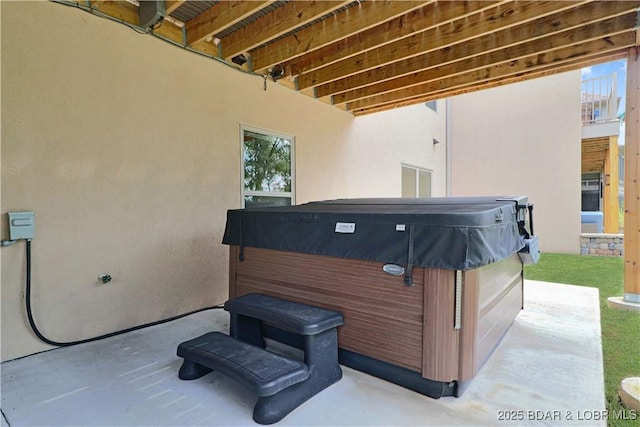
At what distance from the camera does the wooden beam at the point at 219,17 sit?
2879 mm

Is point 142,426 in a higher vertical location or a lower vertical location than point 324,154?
lower

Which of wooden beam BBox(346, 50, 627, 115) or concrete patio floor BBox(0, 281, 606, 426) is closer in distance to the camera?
concrete patio floor BBox(0, 281, 606, 426)

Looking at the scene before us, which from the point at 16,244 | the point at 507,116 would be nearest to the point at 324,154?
the point at 16,244

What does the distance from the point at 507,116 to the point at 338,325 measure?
9.01m

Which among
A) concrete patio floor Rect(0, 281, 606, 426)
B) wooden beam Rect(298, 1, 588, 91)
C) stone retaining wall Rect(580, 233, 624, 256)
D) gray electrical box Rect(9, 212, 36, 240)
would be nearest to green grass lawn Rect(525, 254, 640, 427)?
concrete patio floor Rect(0, 281, 606, 426)

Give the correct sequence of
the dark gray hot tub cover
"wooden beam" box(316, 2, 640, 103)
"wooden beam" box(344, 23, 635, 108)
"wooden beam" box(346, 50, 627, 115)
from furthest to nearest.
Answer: "wooden beam" box(346, 50, 627, 115), "wooden beam" box(344, 23, 635, 108), "wooden beam" box(316, 2, 640, 103), the dark gray hot tub cover

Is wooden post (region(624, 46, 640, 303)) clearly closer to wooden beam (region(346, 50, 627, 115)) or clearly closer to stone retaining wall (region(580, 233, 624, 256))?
wooden beam (region(346, 50, 627, 115))

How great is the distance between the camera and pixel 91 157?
2.95 m

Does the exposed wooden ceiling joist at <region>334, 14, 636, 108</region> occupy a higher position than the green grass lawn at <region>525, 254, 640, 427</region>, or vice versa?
the exposed wooden ceiling joist at <region>334, 14, 636, 108</region>

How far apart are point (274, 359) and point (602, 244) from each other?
9.10 metres

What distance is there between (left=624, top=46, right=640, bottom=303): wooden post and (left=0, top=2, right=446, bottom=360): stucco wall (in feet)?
14.3

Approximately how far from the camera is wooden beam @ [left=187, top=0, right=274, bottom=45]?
113 inches

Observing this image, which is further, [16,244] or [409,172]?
[409,172]

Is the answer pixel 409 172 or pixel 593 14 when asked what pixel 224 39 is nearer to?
pixel 593 14
